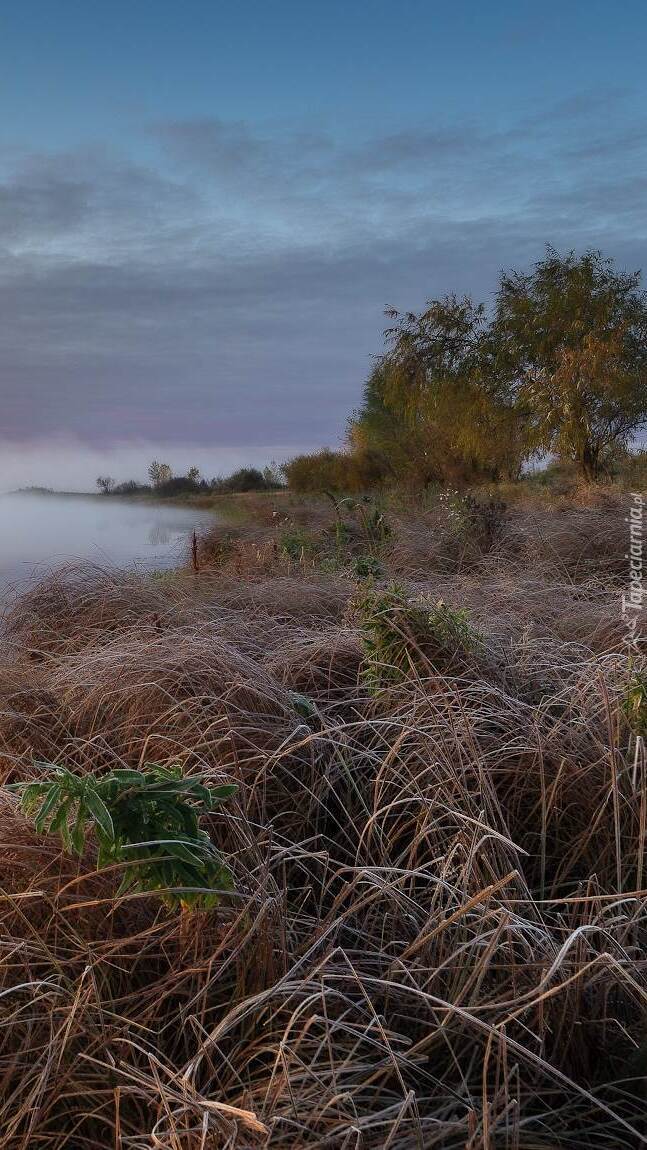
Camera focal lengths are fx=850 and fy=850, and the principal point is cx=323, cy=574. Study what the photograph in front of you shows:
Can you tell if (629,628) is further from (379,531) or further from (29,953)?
(379,531)

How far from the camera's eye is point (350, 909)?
1840mm

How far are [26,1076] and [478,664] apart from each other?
235 centimetres

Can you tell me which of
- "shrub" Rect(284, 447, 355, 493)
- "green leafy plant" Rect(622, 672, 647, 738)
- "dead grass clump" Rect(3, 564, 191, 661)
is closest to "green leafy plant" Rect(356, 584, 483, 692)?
"green leafy plant" Rect(622, 672, 647, 738)

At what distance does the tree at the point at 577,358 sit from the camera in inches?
722

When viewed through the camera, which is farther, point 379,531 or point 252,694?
point 379,531

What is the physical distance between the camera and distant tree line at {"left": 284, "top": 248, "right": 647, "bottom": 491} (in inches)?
729

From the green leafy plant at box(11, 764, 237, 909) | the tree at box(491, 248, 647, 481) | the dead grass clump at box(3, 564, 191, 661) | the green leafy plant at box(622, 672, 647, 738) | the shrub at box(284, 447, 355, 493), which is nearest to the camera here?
the green leafy plant at box(11, 764, 237, 909)

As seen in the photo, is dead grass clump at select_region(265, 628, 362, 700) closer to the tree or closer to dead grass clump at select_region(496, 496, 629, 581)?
dead grass clump at select_region(496, 496, 629, 581)

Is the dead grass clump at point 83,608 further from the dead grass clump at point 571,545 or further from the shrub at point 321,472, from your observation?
the shrub at point 321,472

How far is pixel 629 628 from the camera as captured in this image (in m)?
4.54

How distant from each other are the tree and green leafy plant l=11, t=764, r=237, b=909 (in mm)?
17953

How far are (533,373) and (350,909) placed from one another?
20.3 metres

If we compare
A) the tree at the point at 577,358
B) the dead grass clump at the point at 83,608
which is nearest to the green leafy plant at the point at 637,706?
the dead grass clump at the point at 83,608

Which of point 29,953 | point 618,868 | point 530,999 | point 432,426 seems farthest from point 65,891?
point 432,426
